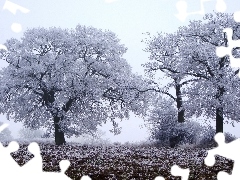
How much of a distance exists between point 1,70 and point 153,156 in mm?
18332

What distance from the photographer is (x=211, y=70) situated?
3306cm

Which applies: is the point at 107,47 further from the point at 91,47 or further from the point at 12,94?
the point at 12,94

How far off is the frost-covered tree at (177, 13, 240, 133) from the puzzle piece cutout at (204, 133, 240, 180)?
19.6 metres

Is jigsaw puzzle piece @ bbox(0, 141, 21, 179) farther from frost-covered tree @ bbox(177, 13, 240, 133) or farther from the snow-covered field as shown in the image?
frost-covered tree @ bbox(177, 13, 240, 133)

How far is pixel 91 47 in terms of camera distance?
3506cm

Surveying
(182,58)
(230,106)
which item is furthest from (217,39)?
(230,106)

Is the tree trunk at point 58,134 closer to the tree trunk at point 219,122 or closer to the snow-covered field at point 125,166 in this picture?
the snow-covered field at point 125,166

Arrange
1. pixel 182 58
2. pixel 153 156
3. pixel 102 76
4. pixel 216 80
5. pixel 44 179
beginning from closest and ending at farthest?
pixel 44 179 → pixel 153 156 → pixel 216 80 → pixel 182 58 → pixel 102 76

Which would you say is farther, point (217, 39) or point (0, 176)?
point (217, 39)

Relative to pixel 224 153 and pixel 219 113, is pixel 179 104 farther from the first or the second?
pixel 224 153

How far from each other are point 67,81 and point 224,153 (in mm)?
24124

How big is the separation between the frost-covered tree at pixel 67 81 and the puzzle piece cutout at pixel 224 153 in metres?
22.1

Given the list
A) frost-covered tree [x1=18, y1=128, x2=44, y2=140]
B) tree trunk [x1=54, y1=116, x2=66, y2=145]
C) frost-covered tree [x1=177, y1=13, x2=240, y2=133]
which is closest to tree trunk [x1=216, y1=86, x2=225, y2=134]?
frost-covered tree [x1=177, y1=13, x2=240, y2=133]

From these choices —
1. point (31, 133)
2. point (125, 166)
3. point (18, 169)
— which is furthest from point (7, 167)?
point (31, 133)
